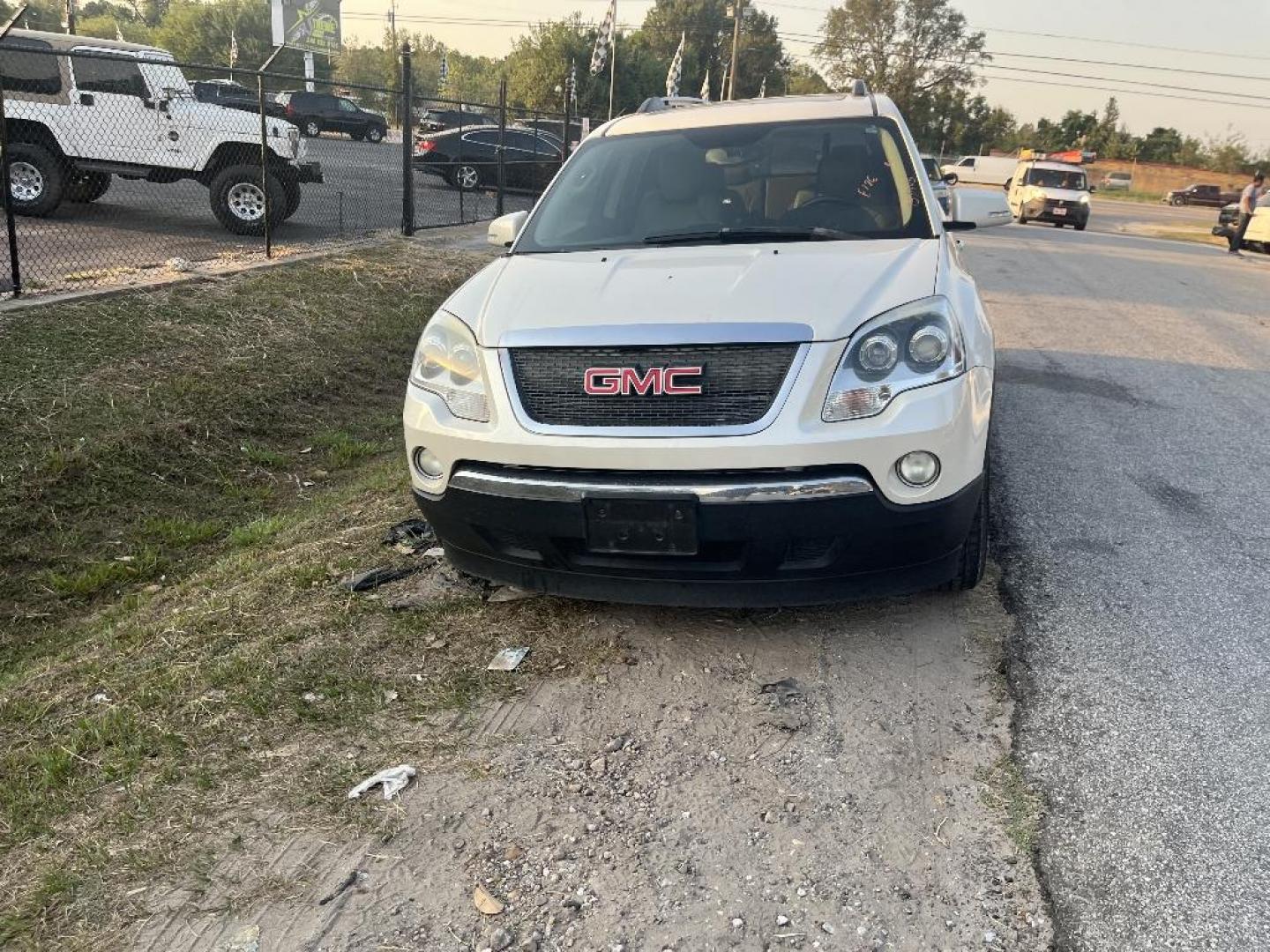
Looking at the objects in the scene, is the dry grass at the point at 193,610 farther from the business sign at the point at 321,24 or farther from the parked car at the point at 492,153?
the business sign at the point at 321,24

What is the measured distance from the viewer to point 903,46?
79375mm

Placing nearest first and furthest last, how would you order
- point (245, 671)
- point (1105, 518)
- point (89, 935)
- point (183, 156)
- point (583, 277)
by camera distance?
point (89, 935) < point (245, 671) < point (583, 277) < point (1105, 518) < point (183, 156)

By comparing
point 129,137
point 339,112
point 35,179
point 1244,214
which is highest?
point 339,112

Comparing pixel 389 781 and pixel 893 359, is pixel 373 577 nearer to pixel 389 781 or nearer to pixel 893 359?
pixel 389 781

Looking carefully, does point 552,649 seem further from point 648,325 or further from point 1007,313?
point 1007,313

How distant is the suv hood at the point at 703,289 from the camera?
3.00m

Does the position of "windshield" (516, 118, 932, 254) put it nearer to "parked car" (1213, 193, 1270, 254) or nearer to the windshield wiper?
the windshield wiper

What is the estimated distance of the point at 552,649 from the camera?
10.8 ft

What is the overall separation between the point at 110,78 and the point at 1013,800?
40.9 feet

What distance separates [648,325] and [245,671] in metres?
1.73

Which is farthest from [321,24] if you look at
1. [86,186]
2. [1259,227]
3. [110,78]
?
[1259,227]

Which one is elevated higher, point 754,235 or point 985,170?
point 985,170

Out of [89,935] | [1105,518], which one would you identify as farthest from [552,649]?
[1105,518]

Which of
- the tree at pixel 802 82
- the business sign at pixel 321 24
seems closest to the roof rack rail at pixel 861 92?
the business sign at pixel 321 24
